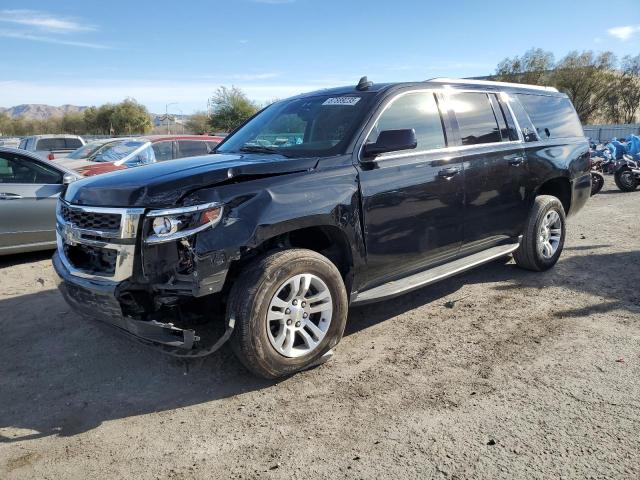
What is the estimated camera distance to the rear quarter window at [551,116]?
18.4 ft

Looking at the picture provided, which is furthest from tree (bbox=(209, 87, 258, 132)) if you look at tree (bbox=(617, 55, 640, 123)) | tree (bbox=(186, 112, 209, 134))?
tree (bbox=(617, 55, 640, 123))

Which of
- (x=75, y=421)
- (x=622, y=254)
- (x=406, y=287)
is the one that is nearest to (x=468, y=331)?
(x=406, y=287)

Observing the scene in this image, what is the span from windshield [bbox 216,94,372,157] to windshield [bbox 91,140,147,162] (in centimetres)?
588

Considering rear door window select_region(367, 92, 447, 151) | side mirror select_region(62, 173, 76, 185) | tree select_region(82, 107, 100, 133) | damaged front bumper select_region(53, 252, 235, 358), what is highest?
tree select_region(82, 107, 100, 133)

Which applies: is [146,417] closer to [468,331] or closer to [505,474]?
[505,474]

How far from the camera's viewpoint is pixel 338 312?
3555 millimetres

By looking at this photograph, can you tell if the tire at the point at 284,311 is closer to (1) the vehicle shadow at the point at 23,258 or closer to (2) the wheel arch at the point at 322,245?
(2) the wheel arch at the point at 322,245

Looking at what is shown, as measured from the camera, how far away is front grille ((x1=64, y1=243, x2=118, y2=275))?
10.5ft

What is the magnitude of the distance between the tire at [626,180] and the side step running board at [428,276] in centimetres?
1007

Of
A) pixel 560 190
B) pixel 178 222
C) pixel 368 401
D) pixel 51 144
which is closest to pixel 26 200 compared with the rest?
pixel 178 222

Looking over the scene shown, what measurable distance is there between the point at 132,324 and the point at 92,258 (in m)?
0.65

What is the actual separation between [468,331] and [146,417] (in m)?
2.61

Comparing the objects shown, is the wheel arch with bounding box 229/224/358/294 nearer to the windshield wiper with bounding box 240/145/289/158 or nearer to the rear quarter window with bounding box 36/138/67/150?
the windshield wiper with bounding box 240/145/289/158

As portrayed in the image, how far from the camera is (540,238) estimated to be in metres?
5.51
